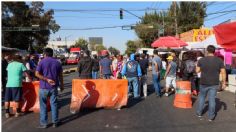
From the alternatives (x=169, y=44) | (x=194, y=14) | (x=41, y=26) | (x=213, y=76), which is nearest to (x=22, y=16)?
(x=41, y=26)

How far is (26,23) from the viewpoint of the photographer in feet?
206

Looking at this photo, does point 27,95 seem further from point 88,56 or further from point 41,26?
point 41,26

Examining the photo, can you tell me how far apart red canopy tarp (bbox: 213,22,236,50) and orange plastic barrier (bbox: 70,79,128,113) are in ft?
9.67

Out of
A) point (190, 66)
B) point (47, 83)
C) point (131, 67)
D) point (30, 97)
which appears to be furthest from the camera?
point (190, 66)

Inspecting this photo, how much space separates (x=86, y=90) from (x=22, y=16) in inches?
2155

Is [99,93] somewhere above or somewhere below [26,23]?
below

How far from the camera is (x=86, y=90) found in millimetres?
10469

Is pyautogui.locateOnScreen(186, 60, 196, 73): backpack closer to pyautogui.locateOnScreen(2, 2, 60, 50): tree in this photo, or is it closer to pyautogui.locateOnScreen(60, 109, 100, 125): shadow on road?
pyautogui.locateOnScreen(60, 109, 100, 125): shadow on road

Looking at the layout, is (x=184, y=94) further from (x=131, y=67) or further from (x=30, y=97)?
(x=30, y=97)

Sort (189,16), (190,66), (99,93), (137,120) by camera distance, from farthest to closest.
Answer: (189,16) < (190,66) < (99,93) < (137,120)

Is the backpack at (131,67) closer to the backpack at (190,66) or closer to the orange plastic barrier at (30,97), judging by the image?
the backpack at (190,66)

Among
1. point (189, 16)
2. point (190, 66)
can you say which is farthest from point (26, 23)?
point (190, 66)

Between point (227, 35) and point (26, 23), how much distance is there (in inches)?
2227

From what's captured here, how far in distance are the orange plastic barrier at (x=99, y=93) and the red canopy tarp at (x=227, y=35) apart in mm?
2948
